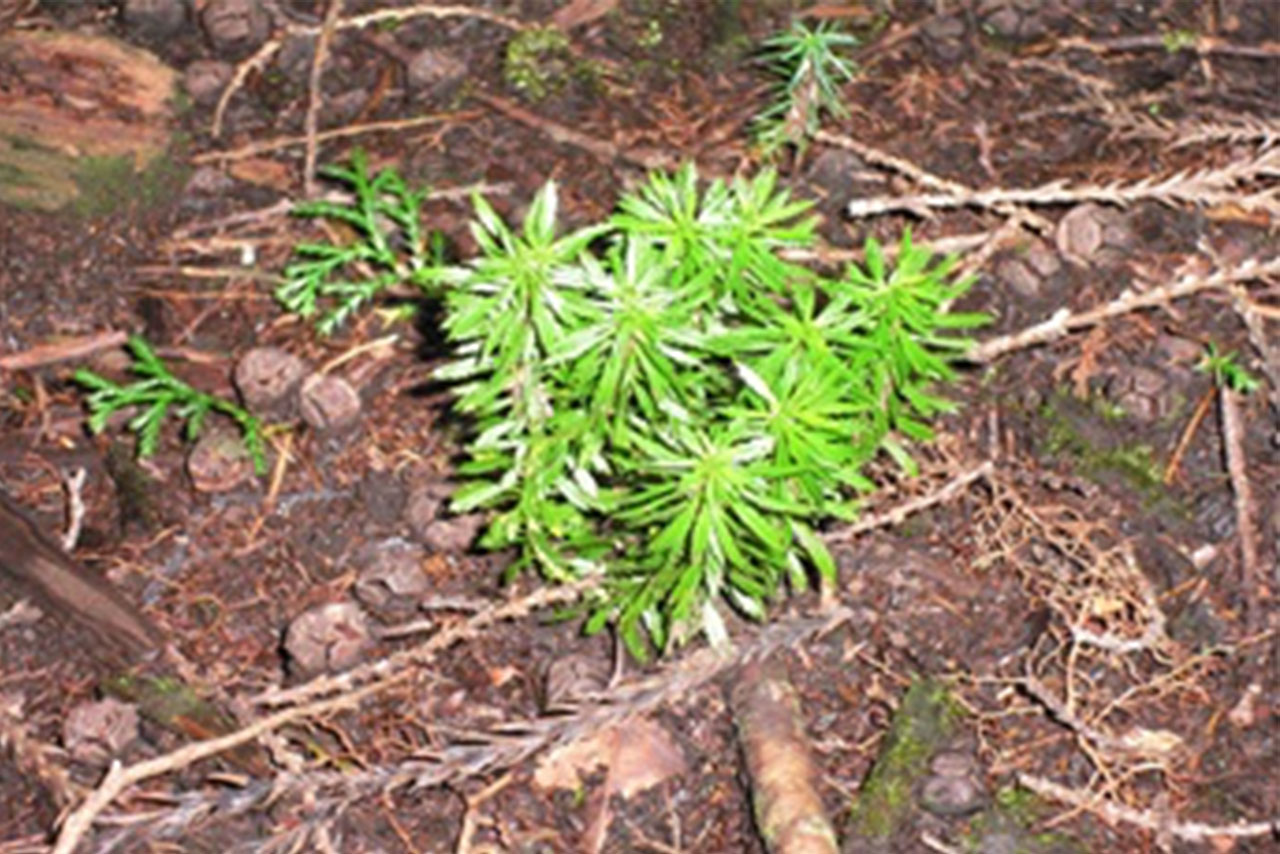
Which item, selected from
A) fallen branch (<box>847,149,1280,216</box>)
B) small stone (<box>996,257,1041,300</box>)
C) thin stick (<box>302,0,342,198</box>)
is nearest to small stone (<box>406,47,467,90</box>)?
thin stick (<box>302,0,342,198</box>)

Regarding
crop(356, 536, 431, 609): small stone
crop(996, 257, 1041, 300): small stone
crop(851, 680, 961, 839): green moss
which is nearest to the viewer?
crop(851, 680, 961, 839): green moss

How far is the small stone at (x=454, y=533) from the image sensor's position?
3.80 metres

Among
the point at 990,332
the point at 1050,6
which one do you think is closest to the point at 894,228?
the point at 990,332

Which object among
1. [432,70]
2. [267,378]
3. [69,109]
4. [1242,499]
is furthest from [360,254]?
[1242,499]

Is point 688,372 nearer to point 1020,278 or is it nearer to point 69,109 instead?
point 1020,278

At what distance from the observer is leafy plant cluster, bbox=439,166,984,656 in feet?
9.57

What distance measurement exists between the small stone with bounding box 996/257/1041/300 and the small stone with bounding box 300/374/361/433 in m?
1.57

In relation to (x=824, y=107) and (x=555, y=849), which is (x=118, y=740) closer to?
(x=555, y=849)

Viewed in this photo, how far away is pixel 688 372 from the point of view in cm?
311

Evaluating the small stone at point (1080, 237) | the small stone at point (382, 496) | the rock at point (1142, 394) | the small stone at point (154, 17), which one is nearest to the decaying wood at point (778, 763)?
the small stone at point (382, 496)

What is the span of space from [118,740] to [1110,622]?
6.68 feet

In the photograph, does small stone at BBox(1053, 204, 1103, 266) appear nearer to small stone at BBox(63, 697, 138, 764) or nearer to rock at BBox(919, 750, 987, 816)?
rock at BBox(919, 750, 987, 816)

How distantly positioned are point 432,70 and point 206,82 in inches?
23.5

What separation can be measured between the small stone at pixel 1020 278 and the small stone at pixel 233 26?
2.10 metres
